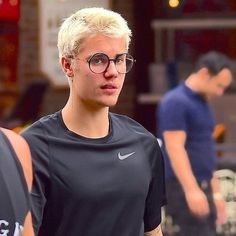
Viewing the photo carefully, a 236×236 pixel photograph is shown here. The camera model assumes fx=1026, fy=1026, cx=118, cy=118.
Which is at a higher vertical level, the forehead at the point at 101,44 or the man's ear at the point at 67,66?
the forehead at the point at 101,44

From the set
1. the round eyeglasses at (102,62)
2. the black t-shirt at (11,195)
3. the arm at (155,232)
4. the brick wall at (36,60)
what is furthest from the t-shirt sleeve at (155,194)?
the brick wall at (36,60)

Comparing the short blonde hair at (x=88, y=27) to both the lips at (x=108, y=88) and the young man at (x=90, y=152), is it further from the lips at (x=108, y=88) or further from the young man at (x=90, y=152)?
the lips at (x=108, y=88)

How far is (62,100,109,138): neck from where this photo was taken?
3.32 m

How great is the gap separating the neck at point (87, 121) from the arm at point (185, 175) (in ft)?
7.63

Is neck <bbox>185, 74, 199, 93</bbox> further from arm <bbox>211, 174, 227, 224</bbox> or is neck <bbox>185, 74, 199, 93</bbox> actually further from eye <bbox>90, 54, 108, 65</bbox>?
eye <bbox>90, 54, 108, 65</bbox>

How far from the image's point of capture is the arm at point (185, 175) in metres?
5.63

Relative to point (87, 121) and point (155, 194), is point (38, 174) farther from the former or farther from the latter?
point (155, 194)

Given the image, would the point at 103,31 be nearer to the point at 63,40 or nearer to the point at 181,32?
the point at 63,40

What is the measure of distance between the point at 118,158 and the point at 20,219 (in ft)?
2.47

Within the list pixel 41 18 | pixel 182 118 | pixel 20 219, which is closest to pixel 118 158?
pixel 20 219

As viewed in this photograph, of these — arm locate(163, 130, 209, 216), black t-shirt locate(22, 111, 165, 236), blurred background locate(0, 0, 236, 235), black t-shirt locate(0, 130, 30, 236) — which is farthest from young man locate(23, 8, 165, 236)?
blurred background locate(0, 0, 236, 235)

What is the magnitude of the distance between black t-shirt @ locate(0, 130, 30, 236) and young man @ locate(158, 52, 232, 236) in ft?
10.0

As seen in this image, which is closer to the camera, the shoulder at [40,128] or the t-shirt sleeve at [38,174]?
the t-shirt sleeve at [38,174]

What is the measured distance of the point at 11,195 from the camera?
259 centimetres
